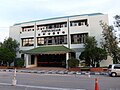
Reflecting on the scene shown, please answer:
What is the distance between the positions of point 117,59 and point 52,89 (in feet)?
79.9

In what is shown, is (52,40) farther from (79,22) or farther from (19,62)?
(19,62)

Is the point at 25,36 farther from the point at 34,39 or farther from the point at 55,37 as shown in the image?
the point at 55,37

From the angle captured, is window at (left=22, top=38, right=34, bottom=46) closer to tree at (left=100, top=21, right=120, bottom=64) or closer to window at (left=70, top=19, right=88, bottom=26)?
window at (left=70, top=19, right=88, bottom=26)

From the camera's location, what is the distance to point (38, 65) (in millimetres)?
44375

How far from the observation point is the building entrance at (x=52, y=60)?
1656 inches

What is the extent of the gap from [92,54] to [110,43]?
332 cm

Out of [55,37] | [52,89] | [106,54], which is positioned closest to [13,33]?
[55,37]

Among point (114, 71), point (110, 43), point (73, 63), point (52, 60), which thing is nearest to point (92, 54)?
point (110, 43)

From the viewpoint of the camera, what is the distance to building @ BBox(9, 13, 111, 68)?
39000 mm

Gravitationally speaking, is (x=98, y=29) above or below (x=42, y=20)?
below

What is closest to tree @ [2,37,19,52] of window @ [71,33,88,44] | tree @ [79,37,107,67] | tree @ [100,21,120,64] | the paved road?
window @ [71,33,88,44]

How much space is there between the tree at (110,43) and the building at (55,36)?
Result: 314 cm

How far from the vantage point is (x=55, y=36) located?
42500 mm

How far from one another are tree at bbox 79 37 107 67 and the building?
2.88 m
